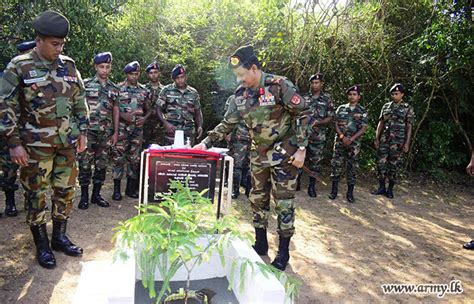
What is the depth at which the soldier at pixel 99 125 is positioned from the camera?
5.10 meters

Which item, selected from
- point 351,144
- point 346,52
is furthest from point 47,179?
point 346,52

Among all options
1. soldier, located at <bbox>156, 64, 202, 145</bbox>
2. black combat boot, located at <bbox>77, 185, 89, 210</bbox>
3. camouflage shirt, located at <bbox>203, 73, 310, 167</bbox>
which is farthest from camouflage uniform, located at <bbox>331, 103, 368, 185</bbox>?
black combat boot, located at <bbox>77, 185, 89, 210</bbox>

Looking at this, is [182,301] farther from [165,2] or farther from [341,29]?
[165,2]

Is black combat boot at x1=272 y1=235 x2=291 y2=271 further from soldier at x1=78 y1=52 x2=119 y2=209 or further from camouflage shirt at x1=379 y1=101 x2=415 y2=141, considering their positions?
camouflage shirt at x1=379 y1=101 x2=415 y2=141

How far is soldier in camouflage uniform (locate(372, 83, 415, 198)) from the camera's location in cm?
673

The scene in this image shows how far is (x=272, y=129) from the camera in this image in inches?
142

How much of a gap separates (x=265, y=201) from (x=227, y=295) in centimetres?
168

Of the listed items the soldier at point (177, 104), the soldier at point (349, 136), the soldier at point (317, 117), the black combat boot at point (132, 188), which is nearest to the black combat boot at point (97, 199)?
the black combat boot at point (132, 188)

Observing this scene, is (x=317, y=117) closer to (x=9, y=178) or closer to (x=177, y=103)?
(x=177, y=103)

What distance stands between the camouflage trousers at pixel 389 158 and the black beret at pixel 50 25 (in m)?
5.53

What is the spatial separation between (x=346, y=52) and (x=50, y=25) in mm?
5433

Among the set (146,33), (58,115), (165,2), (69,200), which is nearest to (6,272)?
(69,200)

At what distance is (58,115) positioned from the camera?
3389 millimetres

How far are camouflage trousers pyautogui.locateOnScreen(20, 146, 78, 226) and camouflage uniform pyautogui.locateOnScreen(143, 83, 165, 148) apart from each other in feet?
8.46
